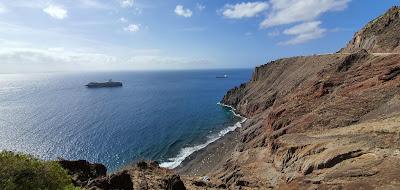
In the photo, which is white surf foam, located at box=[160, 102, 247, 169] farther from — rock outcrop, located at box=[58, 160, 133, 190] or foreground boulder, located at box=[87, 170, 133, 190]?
foreground boulder, located at box=[87, 170, 133, 190]

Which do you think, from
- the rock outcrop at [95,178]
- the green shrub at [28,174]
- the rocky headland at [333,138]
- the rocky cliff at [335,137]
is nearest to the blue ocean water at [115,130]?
the rocky headland at [333,138]

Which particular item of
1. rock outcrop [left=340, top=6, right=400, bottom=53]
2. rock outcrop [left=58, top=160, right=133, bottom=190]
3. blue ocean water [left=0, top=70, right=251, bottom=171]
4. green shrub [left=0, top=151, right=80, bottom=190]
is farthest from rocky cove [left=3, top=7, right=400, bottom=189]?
blue ocean water [left=0, top=70, right=251, bottom=171]

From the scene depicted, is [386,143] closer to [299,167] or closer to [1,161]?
[299,167]

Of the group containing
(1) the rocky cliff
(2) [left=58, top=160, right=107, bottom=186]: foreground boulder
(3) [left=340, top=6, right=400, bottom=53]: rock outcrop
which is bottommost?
(2) [left=58, top=160, right=107, bottom=186]: foreground boulder

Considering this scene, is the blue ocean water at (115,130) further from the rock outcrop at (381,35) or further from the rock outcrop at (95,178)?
the rock outcrop at (381,35)

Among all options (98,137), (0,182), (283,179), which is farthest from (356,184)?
(98,137)

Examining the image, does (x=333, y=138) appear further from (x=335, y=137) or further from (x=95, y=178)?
(x=95, y=178)
